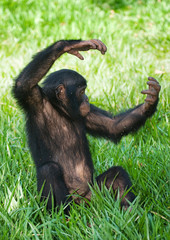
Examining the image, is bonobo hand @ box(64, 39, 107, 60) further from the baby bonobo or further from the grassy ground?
the grassy ground

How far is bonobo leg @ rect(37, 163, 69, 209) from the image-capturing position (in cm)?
356

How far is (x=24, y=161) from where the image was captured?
14.8 ft

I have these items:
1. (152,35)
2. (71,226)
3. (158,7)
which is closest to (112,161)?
(71,226)

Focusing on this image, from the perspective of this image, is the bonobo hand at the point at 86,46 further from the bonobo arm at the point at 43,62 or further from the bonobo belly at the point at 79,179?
the bonobo belly at the point at 79,179

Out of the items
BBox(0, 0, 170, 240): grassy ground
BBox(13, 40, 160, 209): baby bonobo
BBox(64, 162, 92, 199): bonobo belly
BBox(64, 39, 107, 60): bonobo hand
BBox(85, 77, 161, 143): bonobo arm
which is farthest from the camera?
BBox(85, 77, 161, 143): bonobo arm

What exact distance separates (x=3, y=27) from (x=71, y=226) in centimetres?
738

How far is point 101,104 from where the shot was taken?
568cm

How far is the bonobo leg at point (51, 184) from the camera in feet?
11.7

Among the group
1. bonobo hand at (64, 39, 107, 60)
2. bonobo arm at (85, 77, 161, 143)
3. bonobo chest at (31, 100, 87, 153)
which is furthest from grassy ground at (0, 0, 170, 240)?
bonobo hand at (64, 39, 107, 60)

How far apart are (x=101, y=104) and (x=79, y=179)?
76.7 inches

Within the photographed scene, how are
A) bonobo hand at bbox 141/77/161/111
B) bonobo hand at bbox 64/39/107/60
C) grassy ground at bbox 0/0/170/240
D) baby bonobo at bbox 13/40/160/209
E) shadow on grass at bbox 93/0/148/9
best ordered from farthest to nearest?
shadow on grass at bbox 93/0/148/9 → bonobo hand at bbox 141/77/161/111 → baby bonobo at bbox 13/40/160/209 → bonobo hand at bbox 64/39/107/60 → grassy ground at bbox 0/0/170/240

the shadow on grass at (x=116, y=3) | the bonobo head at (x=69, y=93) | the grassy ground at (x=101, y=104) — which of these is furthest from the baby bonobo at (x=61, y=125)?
the shadow on grass at (x=116, y=3)

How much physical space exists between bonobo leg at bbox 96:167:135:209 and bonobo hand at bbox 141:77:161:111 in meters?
0.78

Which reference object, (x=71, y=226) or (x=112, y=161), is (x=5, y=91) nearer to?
(x=112, y=161)
